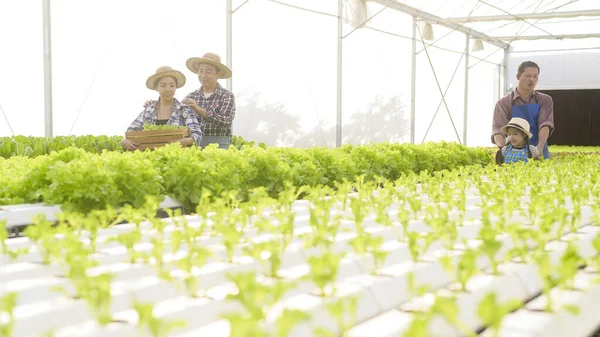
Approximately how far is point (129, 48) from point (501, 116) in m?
5.22

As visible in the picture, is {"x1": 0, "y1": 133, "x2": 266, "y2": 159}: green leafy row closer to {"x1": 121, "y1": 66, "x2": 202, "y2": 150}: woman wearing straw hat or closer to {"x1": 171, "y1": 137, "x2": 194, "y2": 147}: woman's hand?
{"x1": 171, "y1": 137, "x2": 194, "y2": 147}: woman's hand

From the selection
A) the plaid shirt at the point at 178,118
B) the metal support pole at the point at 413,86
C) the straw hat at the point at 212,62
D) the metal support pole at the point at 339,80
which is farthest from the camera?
the metal support pole at the point at 413,86

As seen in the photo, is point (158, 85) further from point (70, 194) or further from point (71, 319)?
point (71, 319)

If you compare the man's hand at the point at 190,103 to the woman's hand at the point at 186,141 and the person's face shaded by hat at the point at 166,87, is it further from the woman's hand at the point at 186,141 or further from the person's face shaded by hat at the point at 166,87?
the woman's hand at the point at 186,141

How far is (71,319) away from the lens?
1.61 metres

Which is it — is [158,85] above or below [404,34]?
below

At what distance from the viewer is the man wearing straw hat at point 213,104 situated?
21.4 ft

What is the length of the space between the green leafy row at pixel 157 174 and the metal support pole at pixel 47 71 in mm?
4045

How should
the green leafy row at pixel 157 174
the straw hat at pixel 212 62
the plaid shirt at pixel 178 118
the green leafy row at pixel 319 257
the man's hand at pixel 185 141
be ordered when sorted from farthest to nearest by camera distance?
1. the straw hat at pixel 212 62
2. the plaid shirt at pixel 178 118
3. the man's hand at pixel 185 141
4. the green leafy row at pixel 157 174
5. the green leafy row at pixel 319 257

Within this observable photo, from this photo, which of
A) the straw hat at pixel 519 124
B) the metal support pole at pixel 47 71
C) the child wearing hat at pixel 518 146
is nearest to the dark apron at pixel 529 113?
the child wearing hat at pixel 518 146

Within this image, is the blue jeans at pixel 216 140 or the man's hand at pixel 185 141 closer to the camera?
the man's hand at pixel 185 141

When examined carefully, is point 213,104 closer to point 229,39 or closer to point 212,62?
point 212,62

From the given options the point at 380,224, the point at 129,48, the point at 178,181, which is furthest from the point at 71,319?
the point at 129,48

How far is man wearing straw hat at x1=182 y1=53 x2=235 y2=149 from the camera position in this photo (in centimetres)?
652
